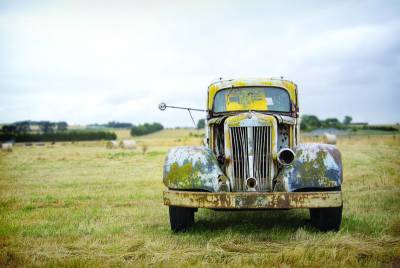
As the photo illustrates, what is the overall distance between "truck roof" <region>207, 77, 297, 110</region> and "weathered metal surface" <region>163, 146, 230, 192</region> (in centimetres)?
153

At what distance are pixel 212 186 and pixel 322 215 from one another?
5.18 ft

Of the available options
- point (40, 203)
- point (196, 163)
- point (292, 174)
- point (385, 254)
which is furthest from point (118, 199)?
point (385, 254)

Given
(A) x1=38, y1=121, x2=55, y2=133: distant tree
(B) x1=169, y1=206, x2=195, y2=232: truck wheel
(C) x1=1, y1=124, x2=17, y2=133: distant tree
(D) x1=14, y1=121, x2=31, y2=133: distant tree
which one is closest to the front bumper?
(B) x1=169, y1=206, x2=195, y2=232: truck wheel

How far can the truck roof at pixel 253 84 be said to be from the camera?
7.64 m

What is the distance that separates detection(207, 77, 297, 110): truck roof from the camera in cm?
764

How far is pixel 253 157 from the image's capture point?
20.4ft

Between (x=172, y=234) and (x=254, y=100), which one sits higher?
(x=254, y=100)

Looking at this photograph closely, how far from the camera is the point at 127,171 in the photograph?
16.4 meters

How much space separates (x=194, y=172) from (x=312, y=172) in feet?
5.21

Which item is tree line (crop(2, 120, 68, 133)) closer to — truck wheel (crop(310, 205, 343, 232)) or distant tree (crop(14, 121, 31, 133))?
distant tree (crop(14, 121, 31, 133))

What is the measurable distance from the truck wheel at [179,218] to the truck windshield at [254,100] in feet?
6.25

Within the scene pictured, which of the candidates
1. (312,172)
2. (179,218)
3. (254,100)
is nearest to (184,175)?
(179,218)

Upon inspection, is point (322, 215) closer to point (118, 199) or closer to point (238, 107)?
point (238, 107)

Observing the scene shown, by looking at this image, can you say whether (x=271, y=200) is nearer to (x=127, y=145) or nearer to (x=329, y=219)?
(x=329, y=219)
